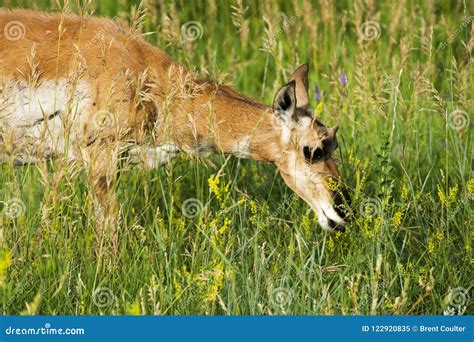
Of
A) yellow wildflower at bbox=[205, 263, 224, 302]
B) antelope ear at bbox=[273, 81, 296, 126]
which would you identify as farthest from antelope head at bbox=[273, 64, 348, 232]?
yellow wildflower at bbox=[205, 263, 224, 302]

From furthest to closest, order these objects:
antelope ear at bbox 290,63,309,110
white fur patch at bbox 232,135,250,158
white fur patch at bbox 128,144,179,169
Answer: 1. antelope ear at bbox 290,63,309,110
2. white fur patch at bbox 232,135,250,158
3. white fur patch at bbox 128,144,179,169

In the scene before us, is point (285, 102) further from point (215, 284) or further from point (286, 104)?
point (215, 284)

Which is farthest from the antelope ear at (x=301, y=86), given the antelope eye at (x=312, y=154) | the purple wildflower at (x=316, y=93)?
the purple wildflower at (x=316, y=93)

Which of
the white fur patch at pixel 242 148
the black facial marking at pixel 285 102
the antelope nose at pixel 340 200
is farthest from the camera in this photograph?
the white fur patch at pixel 242 148

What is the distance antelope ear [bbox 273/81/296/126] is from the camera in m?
5.52

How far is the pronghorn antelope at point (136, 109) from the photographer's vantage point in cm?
551

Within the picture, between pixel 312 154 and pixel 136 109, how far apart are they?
1118 mm

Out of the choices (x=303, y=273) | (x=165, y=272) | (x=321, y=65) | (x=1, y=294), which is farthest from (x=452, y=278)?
(x=321, y=65)

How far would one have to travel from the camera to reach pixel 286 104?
224 inches

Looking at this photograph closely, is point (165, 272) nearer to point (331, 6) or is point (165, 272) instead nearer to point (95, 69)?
point (95, 69)

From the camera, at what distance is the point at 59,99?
5.62 m

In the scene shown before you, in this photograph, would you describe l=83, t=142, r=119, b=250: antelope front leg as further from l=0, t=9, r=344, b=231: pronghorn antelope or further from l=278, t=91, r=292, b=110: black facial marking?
l=278, t=91, r=292, b=110: black facial marking

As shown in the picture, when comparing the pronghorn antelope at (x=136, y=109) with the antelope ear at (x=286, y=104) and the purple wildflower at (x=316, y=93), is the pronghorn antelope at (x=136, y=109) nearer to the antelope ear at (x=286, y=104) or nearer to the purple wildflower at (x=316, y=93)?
the antelope ear at (x=286, y=104)

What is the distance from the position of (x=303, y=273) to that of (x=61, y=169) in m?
1.28
